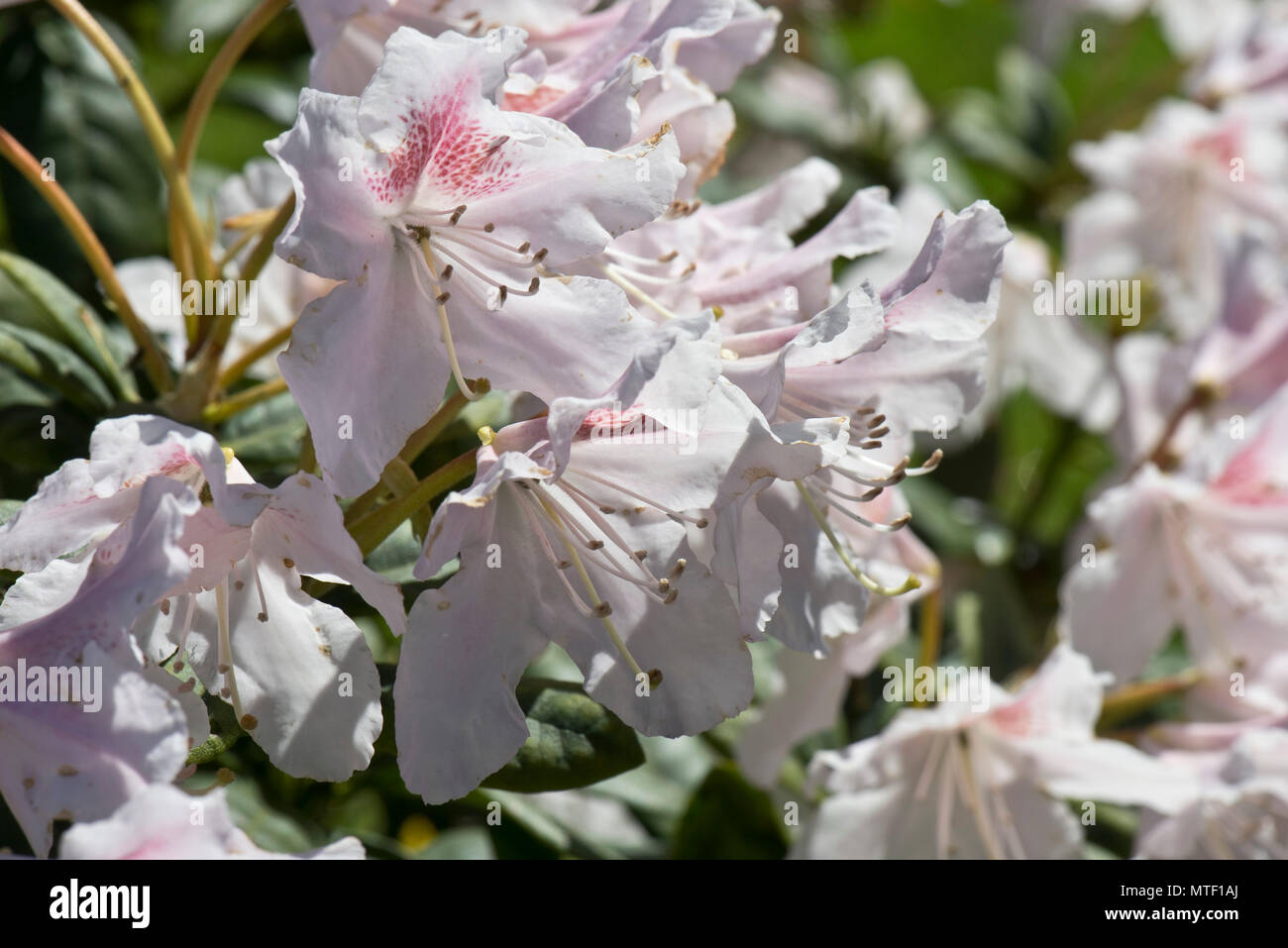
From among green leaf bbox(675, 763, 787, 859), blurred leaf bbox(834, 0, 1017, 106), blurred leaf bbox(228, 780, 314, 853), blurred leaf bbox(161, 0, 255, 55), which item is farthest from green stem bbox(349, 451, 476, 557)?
blurred leaf bbox(834, 0, 1017, 106)

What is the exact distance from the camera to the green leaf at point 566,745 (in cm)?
94

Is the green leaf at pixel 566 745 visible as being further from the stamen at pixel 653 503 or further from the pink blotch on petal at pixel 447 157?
the pink blotch on petal at pixel 447 157

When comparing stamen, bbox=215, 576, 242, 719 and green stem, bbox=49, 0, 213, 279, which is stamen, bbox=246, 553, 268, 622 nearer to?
stamen, bbox=215, 576, 242, 719

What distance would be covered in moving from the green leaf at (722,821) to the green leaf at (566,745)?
359 mm

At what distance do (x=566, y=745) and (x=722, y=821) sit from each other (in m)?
0.42

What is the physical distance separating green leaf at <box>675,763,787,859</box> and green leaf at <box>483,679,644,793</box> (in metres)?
Answer: 0.36

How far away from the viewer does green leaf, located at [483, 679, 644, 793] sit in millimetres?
940

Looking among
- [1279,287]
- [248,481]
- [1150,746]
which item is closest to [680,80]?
[248,481]

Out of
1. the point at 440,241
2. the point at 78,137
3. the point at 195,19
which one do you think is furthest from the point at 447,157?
the point at 195,19

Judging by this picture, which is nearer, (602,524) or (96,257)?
(602,524)

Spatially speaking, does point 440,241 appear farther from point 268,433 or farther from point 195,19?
point 195,19

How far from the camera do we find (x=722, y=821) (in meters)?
1.33

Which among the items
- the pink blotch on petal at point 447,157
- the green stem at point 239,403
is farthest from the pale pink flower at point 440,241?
the green stem at point 239,403

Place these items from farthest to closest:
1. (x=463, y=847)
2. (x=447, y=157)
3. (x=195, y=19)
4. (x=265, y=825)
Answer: (x=195, y=19) < (x=463, y=847) < (x=265, y=825) < (x=447, y=157)
